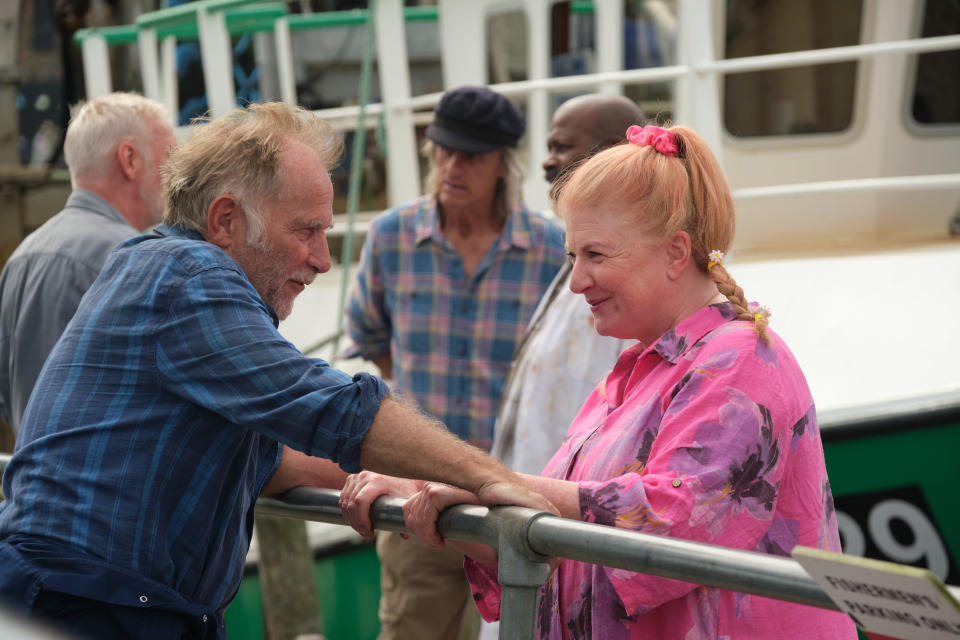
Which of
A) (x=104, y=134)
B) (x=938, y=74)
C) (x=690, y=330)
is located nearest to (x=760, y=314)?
(x=690, y=330)

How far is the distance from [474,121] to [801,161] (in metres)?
2.85

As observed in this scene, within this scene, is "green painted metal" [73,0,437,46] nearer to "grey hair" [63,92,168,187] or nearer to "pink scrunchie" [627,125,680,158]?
"grey hair" [63,92,168,187]

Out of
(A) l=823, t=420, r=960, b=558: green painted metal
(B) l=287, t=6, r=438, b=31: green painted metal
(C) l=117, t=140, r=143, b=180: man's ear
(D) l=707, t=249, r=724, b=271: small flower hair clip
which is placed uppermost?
(B) l=287, t=6, r=438, b=31: green painted metal

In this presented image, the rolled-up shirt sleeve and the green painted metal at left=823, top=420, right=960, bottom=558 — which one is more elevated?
the rolled-up shirt sleeve

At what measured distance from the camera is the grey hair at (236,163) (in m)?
2.03

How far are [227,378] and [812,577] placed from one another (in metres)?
0.95

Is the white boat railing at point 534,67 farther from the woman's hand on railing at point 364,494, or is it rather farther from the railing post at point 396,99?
the woman's hand on railing at point 364,494

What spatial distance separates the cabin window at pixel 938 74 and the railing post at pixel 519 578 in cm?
511

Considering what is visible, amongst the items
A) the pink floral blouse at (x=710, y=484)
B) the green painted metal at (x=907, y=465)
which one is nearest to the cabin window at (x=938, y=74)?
the green painted metal at (x=907, y=465)

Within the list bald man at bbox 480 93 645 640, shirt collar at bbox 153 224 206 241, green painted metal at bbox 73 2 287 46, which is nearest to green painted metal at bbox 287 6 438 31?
green painted metal at bbox 73 2 287 46

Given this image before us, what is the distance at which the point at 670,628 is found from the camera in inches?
71.3

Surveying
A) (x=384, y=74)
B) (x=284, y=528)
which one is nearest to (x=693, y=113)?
(x=384, y=74)

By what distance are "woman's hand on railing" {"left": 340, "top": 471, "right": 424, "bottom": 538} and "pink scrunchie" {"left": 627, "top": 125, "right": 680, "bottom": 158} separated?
0.76 metres

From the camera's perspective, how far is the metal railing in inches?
56.8
